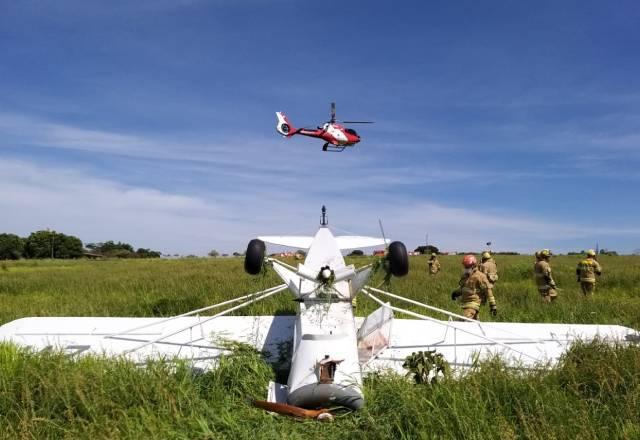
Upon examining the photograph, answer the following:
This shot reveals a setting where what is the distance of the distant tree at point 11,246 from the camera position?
92.0 meters

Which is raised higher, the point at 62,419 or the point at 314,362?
the point at 314,362

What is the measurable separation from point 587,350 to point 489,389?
1.97 meters

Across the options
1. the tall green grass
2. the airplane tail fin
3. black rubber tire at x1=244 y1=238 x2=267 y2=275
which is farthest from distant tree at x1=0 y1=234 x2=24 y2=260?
black rubber tire at x1=244 y1=238 x2=267 y2=275

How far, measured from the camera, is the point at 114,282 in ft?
61.7

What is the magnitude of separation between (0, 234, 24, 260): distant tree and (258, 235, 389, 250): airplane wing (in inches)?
3821

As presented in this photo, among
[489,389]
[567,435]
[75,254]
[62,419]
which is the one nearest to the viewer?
[567,435]

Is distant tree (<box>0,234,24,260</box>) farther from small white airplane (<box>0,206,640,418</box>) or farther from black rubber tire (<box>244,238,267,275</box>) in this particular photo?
black rubber tire (<box>244,238,267,275</box>)

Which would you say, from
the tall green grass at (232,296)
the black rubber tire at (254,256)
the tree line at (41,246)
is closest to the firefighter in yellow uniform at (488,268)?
the tall green grass at (232,296)

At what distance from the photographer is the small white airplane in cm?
510

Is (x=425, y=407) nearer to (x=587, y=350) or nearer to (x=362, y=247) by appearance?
(x=587, y=350)

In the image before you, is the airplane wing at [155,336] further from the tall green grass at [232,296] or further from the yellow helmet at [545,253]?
the yellow helmet at [545,253]

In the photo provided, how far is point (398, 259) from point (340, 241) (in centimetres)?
443

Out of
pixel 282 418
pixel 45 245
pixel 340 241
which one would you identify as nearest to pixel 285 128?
pixel 340 241

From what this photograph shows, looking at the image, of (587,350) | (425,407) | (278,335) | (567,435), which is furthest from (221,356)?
(587,350)
